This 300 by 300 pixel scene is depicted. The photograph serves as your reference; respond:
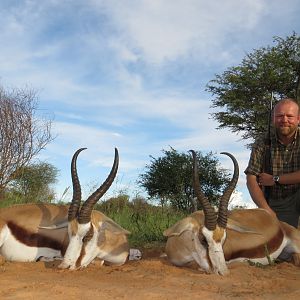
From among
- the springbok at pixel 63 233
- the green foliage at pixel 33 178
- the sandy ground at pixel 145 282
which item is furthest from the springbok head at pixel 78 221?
the green foliage at pixel 33 178

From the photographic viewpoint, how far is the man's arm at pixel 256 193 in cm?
616

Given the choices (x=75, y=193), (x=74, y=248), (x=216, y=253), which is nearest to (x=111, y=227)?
(x=75, y=193)

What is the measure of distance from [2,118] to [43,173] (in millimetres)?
2571

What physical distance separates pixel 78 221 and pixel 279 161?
2.75 metres

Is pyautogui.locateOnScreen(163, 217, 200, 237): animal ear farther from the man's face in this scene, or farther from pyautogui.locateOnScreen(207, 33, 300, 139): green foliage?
pyautogui.locateOnScreen(207, 33, 300, 139): green foliage

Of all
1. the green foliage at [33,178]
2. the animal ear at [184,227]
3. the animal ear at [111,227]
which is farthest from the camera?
the green foliage at [33,178]

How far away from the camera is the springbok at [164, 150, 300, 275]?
4707mm

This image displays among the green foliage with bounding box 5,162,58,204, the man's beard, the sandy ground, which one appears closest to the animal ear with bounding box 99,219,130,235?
the sandy ground

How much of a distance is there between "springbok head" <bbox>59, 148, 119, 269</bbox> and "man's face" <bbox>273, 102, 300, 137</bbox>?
91.6 inches

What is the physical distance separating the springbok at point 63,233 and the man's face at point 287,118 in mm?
2325

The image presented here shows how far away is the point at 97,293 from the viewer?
3488mm

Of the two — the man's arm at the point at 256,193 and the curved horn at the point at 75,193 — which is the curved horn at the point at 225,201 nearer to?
the man's arm at the point at 256,193

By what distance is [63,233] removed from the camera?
205 inches

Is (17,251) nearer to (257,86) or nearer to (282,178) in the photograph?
(282,178)
